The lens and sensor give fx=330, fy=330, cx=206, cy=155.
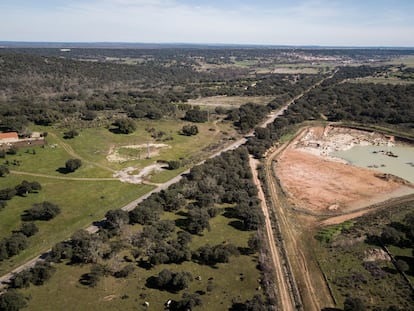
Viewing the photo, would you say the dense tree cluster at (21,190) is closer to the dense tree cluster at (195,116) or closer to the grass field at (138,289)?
the grass field at (138,289)

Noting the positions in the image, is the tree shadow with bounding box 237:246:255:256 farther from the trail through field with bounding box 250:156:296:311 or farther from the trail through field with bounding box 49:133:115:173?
the trail through field with bounding box 49:133:115:173

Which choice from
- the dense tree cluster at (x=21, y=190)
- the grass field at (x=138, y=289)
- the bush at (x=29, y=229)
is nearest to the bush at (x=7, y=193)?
the dense tree cluster at (x=21, y=190)

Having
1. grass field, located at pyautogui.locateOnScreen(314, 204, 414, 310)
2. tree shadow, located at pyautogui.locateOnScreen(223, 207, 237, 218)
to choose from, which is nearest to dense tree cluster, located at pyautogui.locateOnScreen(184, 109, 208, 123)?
tree shadow, located at pyautogui.locateOnScreen(223, 207, 237, 218)

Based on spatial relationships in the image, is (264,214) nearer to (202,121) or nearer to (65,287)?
(65,287)

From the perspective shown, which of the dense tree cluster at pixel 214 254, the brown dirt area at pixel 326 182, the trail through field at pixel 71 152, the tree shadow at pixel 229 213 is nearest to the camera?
the dense tree cluster at pixel 214 254

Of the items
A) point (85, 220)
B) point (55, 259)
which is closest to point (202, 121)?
point (85, 220)

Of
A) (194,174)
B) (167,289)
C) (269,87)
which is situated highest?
(269,87)
